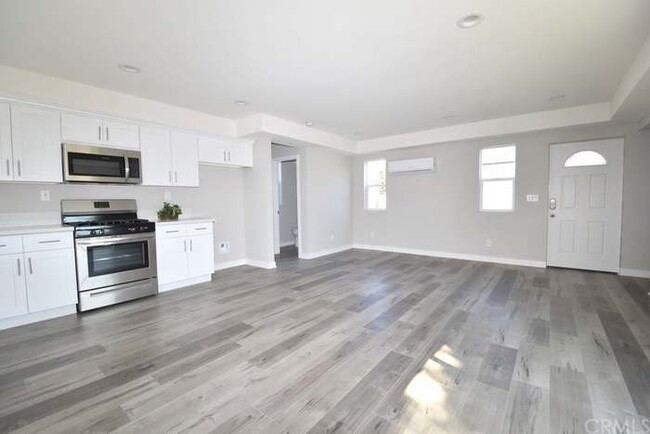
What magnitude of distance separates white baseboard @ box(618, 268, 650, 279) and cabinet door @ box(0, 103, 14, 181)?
26.0ft

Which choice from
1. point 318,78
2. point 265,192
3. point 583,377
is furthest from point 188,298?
point 583,377

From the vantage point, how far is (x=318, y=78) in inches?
129

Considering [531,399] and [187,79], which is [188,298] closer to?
[187,79]

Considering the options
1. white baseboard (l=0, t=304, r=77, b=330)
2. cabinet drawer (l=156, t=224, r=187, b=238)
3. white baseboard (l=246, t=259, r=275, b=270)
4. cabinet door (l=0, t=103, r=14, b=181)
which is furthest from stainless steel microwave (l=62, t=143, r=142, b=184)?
white baseboard (l=246, t=259, r=275, b=270)

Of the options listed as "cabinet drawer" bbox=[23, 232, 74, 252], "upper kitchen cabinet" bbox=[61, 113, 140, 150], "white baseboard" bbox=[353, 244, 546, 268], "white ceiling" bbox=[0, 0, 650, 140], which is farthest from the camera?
"white baseboard" bbox=[353, 244, 546, 268]

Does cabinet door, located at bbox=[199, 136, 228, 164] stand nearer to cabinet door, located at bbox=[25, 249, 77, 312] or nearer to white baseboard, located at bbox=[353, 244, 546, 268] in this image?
cabinet door, located at bbox=[25, 249, 77, 312]

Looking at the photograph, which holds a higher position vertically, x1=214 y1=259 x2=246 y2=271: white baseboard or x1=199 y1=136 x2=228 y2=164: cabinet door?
x1=199 y1=136 x2=228 y2=164: cabinet door

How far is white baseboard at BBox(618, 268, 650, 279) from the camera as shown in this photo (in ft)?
14.2

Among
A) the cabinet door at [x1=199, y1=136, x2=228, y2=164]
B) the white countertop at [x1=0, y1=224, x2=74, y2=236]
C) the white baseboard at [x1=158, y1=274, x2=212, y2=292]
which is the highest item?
the cabinet door at [x1=199, y1=136, x2=228, y2=164]

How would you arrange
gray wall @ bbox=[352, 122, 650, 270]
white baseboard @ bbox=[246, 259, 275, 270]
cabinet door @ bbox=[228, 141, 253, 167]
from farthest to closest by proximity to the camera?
1. white baseboard @ bbox=[246, 259, 275, 270]
2. cabinet door @ bbox=[228, 141, 253, 167]
3. gray wall @ bbox=[352, 122, 650, 270]

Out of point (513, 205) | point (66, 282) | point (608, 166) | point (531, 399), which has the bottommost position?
point (531, 399)

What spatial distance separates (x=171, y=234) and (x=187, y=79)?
2010mm

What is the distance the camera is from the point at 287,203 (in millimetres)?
7676

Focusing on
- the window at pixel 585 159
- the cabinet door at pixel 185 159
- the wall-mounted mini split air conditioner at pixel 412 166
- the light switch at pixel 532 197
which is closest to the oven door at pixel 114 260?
the cabinet door at pixel 185 159
